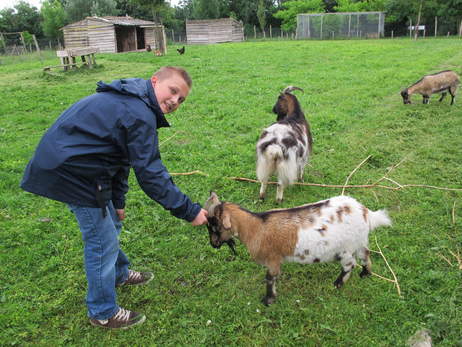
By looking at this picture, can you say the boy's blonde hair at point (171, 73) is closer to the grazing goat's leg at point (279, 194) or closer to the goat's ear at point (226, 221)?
the goat's ear at point (226, 221)

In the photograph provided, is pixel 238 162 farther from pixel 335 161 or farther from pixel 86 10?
pixel 86 10

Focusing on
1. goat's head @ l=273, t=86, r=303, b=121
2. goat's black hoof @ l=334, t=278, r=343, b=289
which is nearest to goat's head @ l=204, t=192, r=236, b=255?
goat's black hoof @ l=334, t=278, r=343, b=289

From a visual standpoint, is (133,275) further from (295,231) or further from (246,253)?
(295,231)

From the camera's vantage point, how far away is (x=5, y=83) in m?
15.1

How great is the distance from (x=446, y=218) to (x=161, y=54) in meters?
22.5

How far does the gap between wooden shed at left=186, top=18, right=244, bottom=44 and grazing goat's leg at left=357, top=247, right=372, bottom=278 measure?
43.1m

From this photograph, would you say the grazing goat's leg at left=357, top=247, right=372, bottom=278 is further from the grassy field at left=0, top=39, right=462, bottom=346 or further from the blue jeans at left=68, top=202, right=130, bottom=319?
the blue jeans at left=68, top=202, right=130, bottom=319

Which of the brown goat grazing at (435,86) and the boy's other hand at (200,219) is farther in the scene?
the brown goat grazing at (435,86)

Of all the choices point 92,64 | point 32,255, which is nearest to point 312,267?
point 32,255

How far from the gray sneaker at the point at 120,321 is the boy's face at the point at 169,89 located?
2.02 metres

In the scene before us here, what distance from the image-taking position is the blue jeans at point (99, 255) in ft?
8.99

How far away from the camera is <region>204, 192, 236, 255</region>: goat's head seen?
3.19 meters

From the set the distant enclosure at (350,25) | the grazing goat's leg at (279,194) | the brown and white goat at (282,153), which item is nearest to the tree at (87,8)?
the distant enclosure at (350,25)

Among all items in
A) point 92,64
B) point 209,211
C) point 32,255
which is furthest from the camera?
point 92,64
